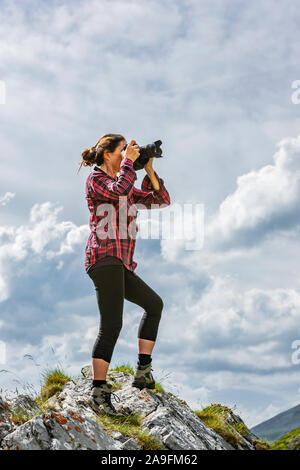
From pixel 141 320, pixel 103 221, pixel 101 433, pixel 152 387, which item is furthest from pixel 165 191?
pixel 101 433

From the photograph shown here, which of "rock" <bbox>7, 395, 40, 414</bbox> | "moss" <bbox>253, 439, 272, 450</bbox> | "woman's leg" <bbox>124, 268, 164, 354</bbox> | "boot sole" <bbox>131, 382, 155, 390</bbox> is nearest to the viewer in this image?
"rock" <bbox>7, 395, 40, 414</bbox>

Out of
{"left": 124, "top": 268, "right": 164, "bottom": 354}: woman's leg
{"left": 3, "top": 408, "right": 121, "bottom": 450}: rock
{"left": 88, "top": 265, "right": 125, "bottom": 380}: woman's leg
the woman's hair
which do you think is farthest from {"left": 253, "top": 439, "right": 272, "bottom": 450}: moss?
the woman's hair

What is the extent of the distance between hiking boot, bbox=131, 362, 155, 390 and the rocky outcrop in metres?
0.06

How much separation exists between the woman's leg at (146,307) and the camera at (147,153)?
143 centimetres

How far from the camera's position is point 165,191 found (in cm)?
659

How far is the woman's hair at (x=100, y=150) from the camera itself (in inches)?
237

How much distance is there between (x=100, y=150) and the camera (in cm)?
601

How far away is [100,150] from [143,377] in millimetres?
2959

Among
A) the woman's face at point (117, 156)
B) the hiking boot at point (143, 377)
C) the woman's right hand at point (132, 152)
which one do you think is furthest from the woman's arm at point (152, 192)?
the hiking boot at point (143, 377)

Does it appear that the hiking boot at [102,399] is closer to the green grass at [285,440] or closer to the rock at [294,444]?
the green grass at [285,440]

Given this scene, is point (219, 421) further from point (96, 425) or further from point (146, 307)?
point (96, 425)

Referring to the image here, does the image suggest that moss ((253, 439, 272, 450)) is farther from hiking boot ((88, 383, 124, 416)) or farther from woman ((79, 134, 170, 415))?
hiking boot ((88, 383, 124, 416))

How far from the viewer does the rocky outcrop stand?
427 centimetres
